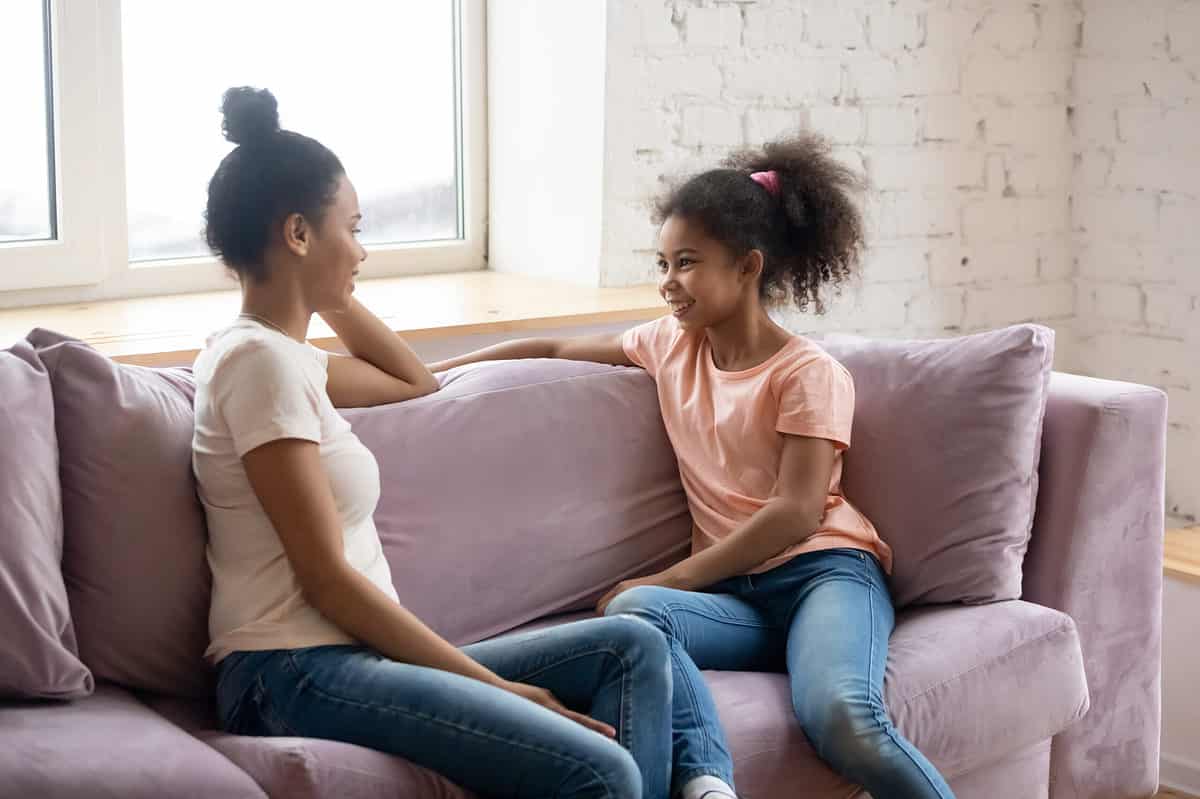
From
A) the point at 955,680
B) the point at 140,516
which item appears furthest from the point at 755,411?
the point at 140,516

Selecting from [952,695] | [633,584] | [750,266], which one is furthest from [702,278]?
[952,695]

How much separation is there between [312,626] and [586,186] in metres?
1.38

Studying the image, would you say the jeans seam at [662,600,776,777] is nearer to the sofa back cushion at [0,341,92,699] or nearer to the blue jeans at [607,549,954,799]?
the blue jeans at [607,549,954,799]

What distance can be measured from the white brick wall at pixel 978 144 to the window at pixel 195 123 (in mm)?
401

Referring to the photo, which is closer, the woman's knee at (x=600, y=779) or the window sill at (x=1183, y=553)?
the woman's knee at (x=600, y=779)

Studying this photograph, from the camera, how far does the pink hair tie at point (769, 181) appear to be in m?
2.26

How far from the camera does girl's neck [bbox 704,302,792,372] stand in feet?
7.20

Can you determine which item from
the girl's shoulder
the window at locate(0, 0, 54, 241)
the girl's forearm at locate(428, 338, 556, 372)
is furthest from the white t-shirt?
the window at locate(0, 0, 54, 241)

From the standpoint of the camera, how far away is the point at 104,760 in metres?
1.48

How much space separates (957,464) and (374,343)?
84cm

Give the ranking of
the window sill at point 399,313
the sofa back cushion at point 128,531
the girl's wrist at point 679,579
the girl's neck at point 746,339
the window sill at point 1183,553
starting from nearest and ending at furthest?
1. the sofa back cushion at point 128,531
2. the girl's wrist at point 679,579
3. the girl's neck at point 746,339
4. the window sill at point 399,313
5. the window sill at point 1183,553

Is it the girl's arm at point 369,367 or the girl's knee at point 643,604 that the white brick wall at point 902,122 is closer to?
the girl's arm at point 369,367

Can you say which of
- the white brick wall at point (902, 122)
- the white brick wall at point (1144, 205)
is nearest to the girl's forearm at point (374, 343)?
the white brick wall at point (902, 122)

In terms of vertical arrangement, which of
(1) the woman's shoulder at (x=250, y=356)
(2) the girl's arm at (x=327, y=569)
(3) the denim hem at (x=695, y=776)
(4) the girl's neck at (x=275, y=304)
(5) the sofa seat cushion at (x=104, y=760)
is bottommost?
(3) the denim hem at (x=695, y=776)
